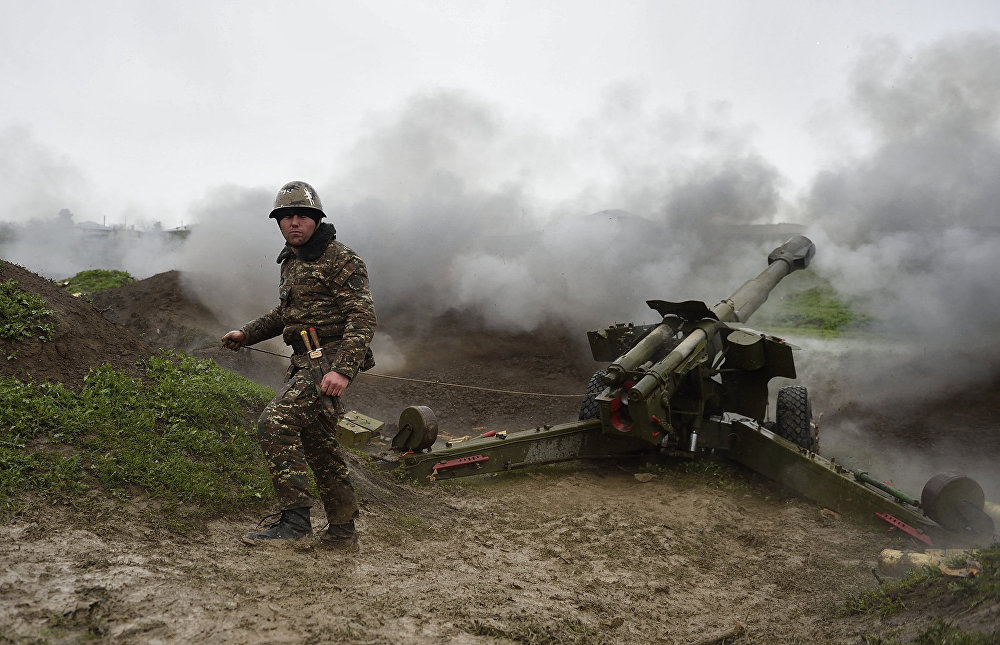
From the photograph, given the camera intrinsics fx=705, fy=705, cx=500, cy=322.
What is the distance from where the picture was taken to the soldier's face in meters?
3.92

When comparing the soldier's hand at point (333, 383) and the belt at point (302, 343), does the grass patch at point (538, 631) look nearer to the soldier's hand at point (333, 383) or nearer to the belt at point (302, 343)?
the soldier's hand at point (333, 383)

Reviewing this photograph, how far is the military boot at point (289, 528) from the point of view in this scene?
148 inches

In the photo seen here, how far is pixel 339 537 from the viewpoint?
3926 mm

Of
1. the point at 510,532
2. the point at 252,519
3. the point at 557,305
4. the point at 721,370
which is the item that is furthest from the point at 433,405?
the point at 252,519

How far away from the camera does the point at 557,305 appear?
588 inches

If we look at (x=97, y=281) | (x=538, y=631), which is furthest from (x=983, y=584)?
(x=97, y=281)

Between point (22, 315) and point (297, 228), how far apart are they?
287 cm

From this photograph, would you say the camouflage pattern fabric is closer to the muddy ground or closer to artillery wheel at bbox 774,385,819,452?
the muddy ground

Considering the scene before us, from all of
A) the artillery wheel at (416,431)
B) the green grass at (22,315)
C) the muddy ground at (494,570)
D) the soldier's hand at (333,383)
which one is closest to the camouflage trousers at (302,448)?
the soldier's hand at (333,383)

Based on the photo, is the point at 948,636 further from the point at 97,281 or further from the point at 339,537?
the point at 97,281

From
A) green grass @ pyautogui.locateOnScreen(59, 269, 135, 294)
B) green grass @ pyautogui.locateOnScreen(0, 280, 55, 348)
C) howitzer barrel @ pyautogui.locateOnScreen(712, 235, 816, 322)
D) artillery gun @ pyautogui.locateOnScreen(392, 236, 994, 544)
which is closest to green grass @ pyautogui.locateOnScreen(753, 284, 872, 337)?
howitzer barrel @ pyautogui.locateOnScreen(712, 235, 816, 322)

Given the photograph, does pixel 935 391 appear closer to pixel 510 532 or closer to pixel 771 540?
pixel 771 540

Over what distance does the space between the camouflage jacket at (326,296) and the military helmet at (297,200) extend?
111 mm

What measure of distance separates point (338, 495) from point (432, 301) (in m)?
12.2
